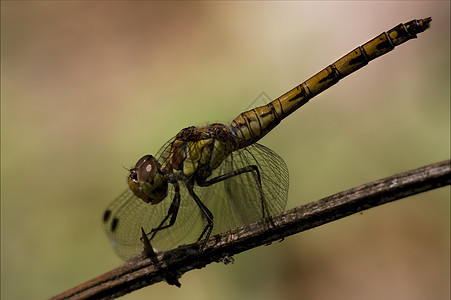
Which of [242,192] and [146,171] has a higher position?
[146,171]

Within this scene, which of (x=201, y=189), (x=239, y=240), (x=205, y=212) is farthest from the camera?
(x=201, y=189)

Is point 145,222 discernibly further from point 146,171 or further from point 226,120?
point 226,120

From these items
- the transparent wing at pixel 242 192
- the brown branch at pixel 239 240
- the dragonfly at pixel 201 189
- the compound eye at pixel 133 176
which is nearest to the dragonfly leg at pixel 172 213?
the dragonfly at pixel 201 189

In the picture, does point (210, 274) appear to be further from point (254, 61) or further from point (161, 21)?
point (161, 21)

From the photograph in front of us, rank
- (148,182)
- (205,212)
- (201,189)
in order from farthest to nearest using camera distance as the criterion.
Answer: (201,189) < (205,212) < (148,182)

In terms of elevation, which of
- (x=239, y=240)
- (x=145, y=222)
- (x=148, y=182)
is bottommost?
(x=239, y=240)

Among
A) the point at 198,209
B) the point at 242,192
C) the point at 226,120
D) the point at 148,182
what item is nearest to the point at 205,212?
the point at 198,209

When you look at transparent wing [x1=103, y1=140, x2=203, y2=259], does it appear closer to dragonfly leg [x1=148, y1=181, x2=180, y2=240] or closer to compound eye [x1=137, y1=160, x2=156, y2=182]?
dragonfly leg [x1=148, y1=181, x2=180, y2=240]

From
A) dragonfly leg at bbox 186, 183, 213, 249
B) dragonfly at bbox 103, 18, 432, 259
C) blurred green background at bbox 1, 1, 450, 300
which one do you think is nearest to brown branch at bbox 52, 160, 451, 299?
dragonfly leg at bbox 186, 183, 213, 249
